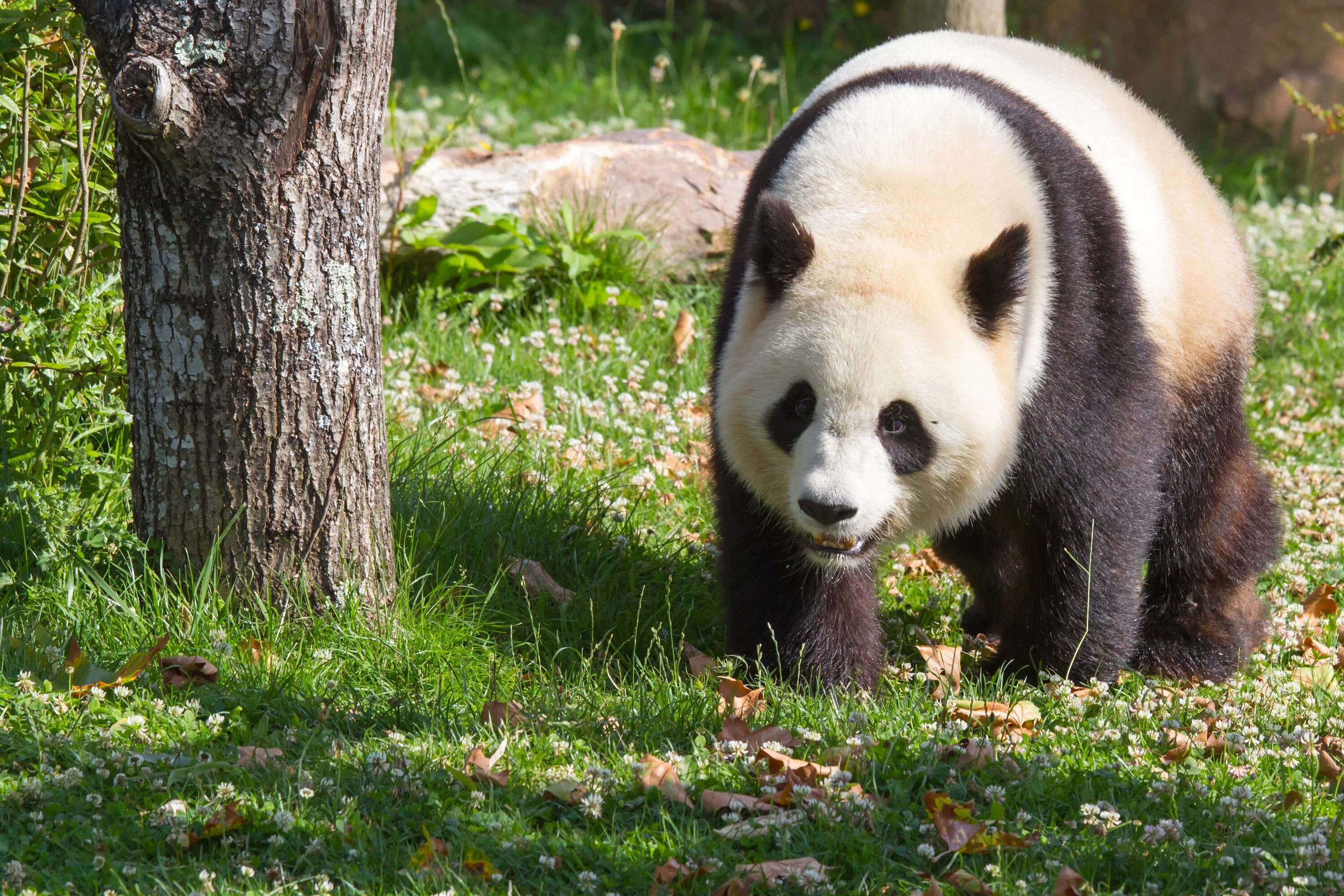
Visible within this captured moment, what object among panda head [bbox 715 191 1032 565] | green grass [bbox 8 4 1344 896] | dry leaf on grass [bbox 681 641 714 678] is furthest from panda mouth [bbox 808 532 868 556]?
dry leaf on grass [bbox 681 641 714 678]

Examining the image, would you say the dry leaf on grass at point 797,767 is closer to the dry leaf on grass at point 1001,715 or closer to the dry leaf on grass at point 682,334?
the dry leaf on grass at point 1001,715

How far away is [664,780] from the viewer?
312 centimetres

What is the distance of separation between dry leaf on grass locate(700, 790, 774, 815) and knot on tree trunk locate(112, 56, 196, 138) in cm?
210

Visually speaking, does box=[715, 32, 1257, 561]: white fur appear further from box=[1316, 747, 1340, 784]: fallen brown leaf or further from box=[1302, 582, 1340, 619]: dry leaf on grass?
box=[1302, 582, 1340, 619]: dry leaf on grass

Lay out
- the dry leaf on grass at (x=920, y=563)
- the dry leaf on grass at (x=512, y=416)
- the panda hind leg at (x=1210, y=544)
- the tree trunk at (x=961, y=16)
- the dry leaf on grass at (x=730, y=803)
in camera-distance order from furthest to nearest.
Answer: the tree trunk at (x=961, y=16)
the dry leaf on grass at (x=512, y=416)
the dry leaf on grass at (x=920, y=563)
the panda hind leg at (x=1210, y=544)
the dry leaf on grass at (x=730, y=803)

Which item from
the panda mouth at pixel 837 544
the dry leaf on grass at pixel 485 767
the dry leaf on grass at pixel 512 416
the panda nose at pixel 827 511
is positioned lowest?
the dry leaf on grass at pixel 485 767

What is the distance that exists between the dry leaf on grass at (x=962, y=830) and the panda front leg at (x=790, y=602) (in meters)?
0.88

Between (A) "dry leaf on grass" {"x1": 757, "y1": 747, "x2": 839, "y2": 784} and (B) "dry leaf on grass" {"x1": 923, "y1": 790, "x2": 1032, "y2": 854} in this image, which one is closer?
(B) "dry leaf on grass" {"x1": 923, "y1": 790, "x2": 1032, "y2": 854}

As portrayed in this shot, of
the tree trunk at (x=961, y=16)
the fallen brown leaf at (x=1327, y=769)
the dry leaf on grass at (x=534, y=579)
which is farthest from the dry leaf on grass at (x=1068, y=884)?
the tree trunk at (x=961, y=16)

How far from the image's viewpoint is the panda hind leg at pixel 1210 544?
4.37 metres

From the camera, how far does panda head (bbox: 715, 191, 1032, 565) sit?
3402mm

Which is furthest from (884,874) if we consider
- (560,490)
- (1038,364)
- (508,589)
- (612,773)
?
(560,490)

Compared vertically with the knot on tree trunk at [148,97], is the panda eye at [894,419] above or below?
below

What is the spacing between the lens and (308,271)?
3531 millimetres
